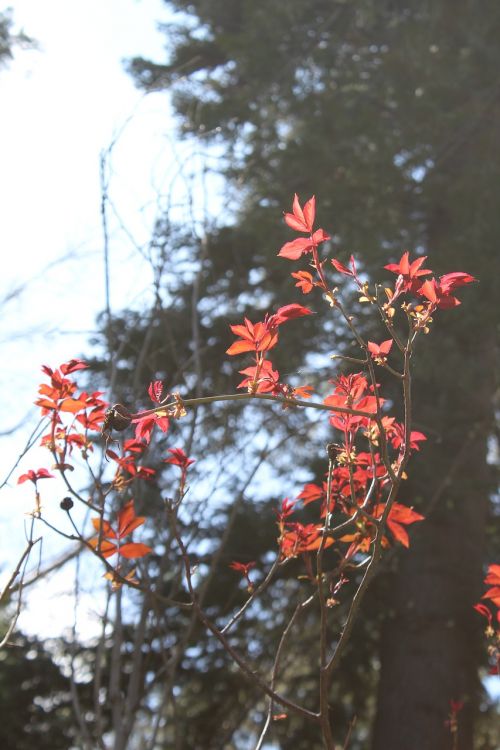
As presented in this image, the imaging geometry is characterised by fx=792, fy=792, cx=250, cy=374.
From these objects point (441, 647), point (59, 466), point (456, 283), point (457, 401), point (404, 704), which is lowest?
point (59, 466)

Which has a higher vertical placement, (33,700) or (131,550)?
(33,700)

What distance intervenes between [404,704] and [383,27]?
533 cm

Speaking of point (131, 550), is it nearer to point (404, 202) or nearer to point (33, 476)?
point (33, 476)

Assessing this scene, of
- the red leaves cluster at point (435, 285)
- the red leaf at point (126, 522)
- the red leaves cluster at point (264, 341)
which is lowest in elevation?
the red leaf at point (126, 522)

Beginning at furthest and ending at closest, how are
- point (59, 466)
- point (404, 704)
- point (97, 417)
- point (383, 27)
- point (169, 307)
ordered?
point (383, 27)
point (169, 307)
point (404, 704)
point (97, 417)
point (59, 466)

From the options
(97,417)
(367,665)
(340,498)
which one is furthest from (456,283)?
(367,665)

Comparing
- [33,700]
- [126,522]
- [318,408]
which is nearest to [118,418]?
[318,408]

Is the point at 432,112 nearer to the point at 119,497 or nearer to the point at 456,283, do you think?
the point at 119,497

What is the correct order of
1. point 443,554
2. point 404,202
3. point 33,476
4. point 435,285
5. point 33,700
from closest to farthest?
point 435,285
point 33,476
point 443,554
point 33,700
point 404,202

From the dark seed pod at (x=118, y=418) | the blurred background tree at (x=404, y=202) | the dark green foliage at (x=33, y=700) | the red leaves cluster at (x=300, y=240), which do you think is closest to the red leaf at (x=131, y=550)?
the dark seed pod at (x=118, y=418)

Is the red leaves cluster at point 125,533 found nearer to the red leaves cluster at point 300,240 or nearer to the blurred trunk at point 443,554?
the red leaves cluster at point 300,240

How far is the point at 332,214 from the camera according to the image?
5.31 metres

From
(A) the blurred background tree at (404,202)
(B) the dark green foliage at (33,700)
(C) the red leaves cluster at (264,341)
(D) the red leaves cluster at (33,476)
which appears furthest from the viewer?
(B) the dark green foliage at (33,700)

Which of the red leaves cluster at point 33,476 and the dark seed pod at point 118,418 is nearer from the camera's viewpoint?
the dark seed pod at point 118,418
